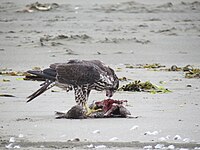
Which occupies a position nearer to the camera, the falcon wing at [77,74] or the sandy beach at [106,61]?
the sandy beach at [106,61]

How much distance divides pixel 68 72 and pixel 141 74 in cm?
413

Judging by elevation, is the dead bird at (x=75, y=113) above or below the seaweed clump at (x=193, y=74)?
above

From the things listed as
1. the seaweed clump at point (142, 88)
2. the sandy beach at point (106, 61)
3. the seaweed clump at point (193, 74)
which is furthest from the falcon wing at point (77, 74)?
the seaweed clump at point (193, 74)

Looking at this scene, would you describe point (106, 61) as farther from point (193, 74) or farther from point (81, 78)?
point (81, 78)

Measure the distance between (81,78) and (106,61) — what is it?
6.12 m

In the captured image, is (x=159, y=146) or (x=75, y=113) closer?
(x=159, y=146)

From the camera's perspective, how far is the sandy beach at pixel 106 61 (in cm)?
741

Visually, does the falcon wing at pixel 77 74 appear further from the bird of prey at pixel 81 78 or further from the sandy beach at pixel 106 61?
the sandy beach at pixel 106 61

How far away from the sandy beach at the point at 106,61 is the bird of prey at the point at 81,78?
371 mm

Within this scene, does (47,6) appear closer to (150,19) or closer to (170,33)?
(150,19)

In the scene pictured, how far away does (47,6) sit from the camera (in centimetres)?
2161

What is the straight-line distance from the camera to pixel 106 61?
14.7m

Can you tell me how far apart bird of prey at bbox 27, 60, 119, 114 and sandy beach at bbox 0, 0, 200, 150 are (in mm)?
371

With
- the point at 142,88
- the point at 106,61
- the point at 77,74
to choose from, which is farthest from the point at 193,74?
the point at 77,74
